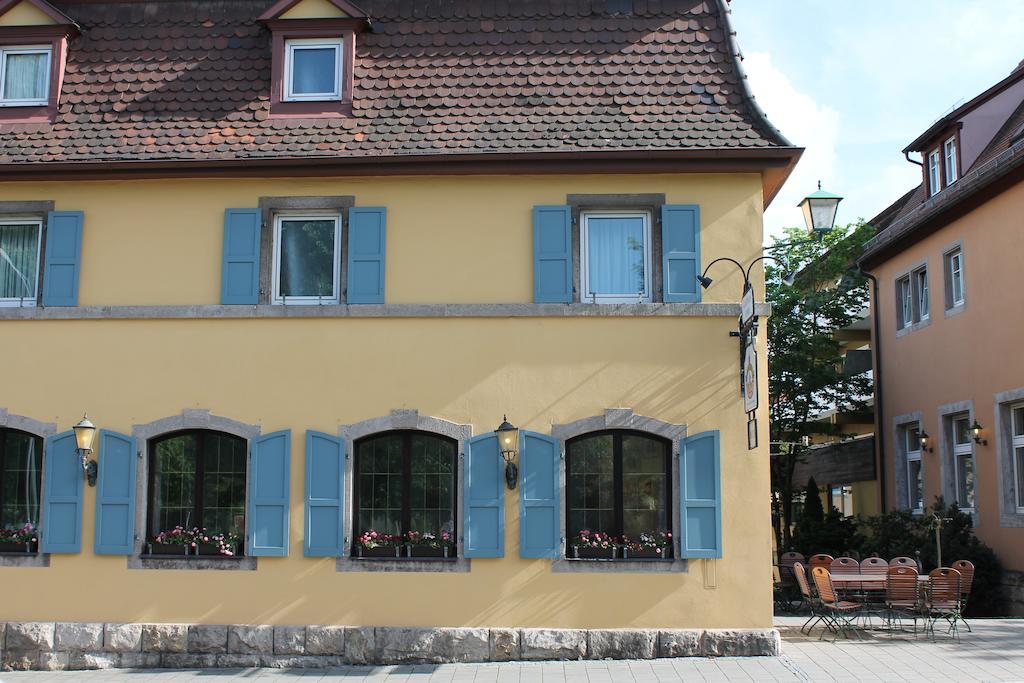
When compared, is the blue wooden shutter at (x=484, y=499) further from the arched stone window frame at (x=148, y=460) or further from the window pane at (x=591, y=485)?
the arched stone window frame at (x=148, y=460)

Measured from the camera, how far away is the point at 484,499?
41.7 ft

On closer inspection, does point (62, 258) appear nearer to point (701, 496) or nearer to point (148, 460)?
point (148, 460)

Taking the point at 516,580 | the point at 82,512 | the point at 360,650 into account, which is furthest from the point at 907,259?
the point at 82,512

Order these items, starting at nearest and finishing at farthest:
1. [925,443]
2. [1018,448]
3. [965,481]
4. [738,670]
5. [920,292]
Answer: [738,670] → [1018,448] → [965,481] → [925,443] → [920,292]

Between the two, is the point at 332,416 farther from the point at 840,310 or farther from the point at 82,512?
the point at 840,310

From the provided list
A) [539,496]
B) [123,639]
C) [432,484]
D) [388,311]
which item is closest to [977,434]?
[539,496]

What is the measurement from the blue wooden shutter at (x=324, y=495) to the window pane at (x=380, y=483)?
265mm

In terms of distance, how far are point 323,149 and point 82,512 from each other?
5.05 meters

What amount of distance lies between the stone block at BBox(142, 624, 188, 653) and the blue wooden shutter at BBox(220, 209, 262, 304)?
12.3 ft

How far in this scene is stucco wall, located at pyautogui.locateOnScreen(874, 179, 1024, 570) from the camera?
1725 cm

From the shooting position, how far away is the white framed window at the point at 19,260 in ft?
44.8

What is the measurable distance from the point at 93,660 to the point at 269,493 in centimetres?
269

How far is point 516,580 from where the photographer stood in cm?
1259

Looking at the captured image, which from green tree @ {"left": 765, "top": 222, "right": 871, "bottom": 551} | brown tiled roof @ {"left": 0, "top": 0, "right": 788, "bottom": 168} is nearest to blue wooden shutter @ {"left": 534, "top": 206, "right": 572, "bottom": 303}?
brown tiled roof @ {"left": 0, "top": 0, "right": 788, "bottom": 168}
